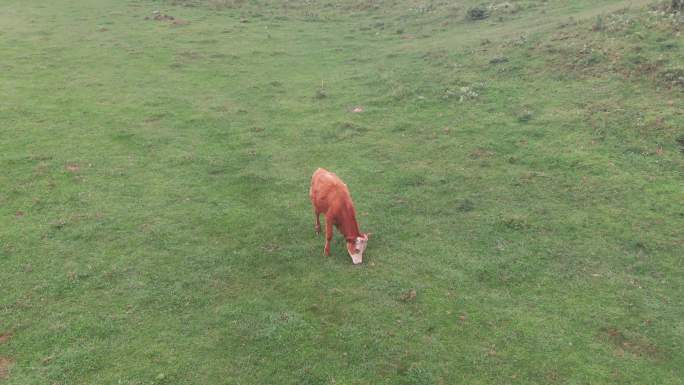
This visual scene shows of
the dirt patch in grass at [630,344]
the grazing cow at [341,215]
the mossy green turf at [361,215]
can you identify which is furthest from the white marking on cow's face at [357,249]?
the dirt patch in grass at [630,344]

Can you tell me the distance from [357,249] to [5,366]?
6.91m

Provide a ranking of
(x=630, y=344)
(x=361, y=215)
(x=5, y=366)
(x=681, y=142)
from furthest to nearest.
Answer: (x=681, y=142) < (x=361, y=215) < (x=630, y=344) < (x=5, y=366)

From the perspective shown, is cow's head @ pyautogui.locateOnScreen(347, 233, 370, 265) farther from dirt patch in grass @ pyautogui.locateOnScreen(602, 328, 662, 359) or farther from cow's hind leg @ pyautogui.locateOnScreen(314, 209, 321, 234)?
dirt patch in grass @ pyautogui.locateOnScreen(602, 328, 662, 359)

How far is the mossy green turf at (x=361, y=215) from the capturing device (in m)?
9.21

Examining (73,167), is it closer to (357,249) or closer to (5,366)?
(5,366)

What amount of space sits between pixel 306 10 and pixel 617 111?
2883 cm

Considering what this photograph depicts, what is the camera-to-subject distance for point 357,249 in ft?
37.7

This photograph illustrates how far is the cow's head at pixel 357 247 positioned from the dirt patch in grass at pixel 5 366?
22.0 feet

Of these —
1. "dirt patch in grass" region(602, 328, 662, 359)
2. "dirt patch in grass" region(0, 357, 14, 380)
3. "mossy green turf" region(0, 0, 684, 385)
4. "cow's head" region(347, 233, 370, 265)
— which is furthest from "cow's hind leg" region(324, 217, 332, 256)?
"dirt patch in grass" region(0, 357, 14, 380)

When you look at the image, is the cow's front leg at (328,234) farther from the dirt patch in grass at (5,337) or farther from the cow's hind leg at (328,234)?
the dirt patch in grass at (5,337)

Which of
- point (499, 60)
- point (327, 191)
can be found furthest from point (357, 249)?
point (499, 60)

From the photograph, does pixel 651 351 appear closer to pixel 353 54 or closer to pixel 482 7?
pixel 353 54

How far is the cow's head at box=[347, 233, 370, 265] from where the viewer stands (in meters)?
11.4

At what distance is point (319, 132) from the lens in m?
19.1
